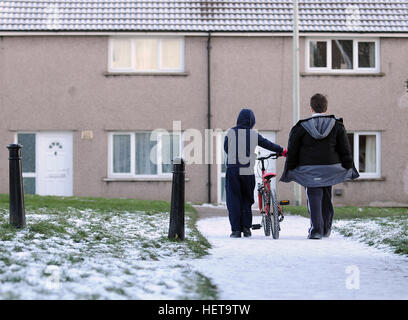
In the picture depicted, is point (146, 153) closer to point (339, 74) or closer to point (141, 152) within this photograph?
point (141, 152)

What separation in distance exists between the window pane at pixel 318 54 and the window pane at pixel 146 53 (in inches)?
182

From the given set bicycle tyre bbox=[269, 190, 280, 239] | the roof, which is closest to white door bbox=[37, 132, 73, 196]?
the roof

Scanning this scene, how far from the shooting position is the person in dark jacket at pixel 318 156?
1012 cm

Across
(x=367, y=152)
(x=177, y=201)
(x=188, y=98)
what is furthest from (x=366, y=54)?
(x=177, y=201)

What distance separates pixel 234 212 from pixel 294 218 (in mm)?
4764

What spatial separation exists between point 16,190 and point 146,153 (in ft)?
47.0

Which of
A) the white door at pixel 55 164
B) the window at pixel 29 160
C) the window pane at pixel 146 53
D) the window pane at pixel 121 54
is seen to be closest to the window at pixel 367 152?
the window pane at pixel 146 53

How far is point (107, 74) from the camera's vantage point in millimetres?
23031

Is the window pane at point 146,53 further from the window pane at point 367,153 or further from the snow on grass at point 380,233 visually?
the snow on grass at point 380,233

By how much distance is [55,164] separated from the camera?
75.8 feet

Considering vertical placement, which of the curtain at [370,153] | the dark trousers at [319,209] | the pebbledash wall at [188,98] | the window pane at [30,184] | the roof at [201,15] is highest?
the roof at [201,15]

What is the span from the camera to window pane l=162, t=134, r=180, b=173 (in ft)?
76.6
